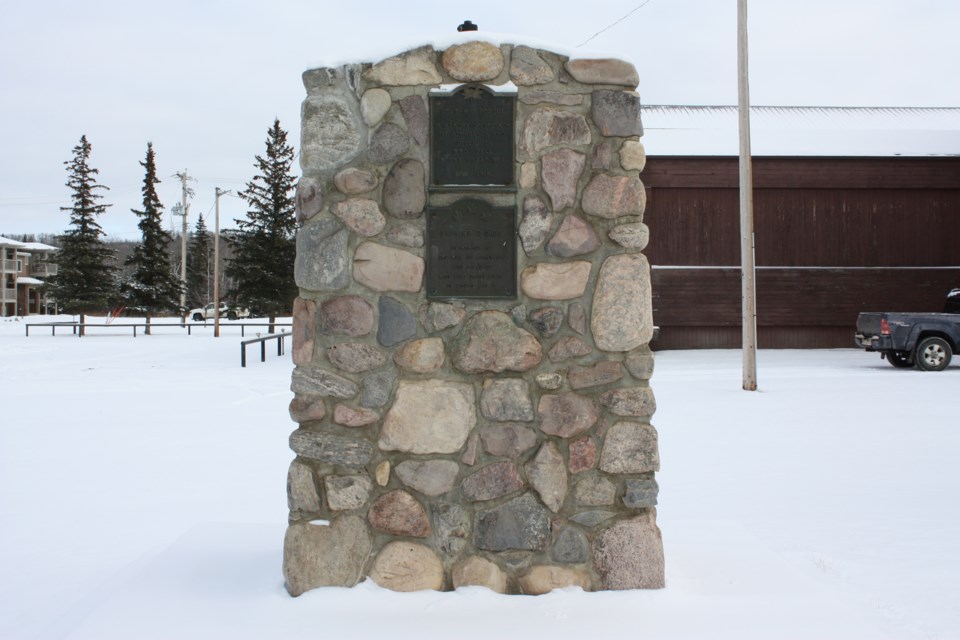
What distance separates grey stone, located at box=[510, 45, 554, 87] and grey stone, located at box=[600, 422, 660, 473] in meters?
1.72

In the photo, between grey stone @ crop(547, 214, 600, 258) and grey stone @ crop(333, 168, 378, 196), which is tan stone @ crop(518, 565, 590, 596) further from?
grey stone @ crop(333, 168, 378, 196)

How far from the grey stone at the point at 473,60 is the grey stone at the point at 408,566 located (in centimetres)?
229

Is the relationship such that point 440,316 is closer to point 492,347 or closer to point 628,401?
point 492,347

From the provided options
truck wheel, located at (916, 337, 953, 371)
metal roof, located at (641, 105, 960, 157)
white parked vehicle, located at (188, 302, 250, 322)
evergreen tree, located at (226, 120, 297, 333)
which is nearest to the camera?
truck wheel, located at (916, 337, 953, 371)

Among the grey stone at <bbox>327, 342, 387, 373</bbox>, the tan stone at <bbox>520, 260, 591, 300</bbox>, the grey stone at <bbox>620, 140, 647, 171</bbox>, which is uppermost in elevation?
the grey stone at <bbox>620, 140, 647, 171</bbox>

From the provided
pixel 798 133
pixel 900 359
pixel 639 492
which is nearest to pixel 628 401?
pixel 639 492

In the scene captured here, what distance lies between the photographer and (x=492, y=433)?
3707mm

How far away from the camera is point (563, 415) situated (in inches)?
146

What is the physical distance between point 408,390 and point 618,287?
1.13 m

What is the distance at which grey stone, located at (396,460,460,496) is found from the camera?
371 centimetres

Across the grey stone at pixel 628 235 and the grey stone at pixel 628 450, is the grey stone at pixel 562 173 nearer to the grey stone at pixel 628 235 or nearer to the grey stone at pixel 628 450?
the grey stone at pixel 628 235

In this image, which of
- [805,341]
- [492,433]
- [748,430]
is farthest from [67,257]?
[492,433]

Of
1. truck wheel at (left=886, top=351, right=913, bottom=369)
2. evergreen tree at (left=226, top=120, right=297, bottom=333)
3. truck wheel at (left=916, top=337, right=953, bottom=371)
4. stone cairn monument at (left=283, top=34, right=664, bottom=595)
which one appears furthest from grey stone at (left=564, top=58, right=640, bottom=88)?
evergreen tree at (left=226, top=120, right=297, bottom=333)

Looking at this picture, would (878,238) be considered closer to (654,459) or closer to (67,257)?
(654,459)
